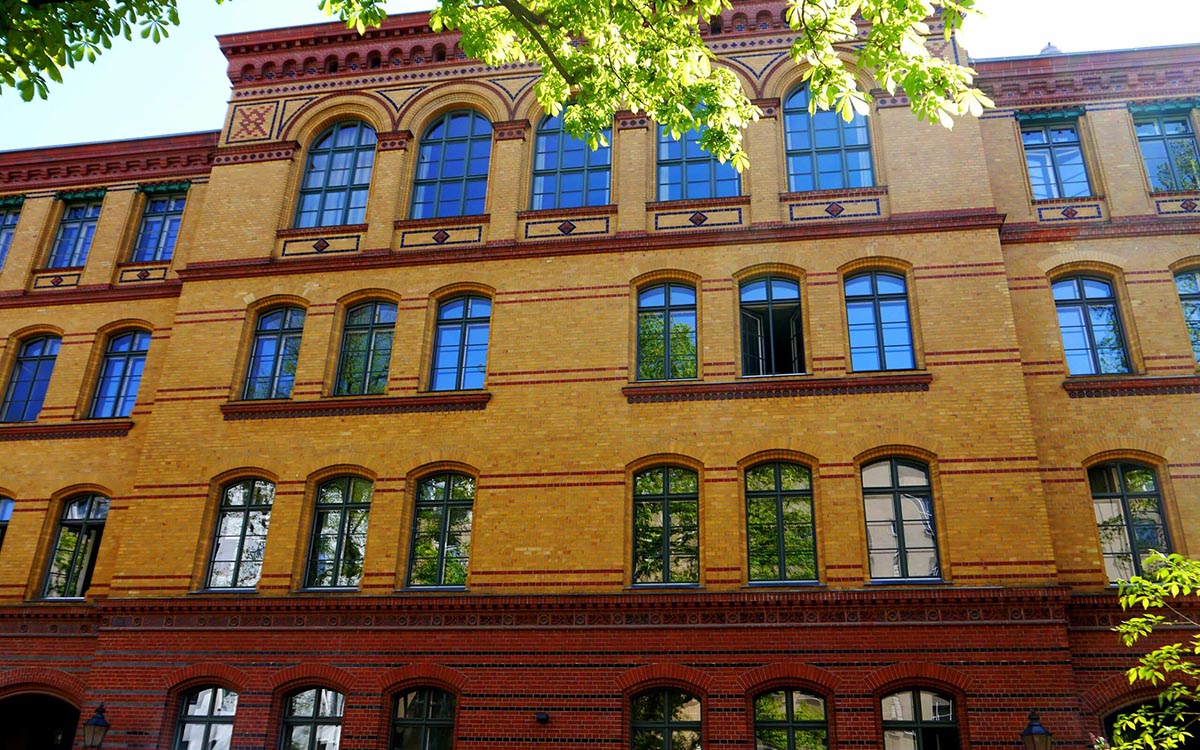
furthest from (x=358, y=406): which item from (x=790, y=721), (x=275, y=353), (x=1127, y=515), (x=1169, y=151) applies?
(x=1169, y=151)

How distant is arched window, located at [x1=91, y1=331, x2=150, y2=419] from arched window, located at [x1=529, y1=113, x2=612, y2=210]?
8708 millimetres

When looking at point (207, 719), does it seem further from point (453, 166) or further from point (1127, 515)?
point (1127, 515)

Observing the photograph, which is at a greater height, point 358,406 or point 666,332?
point 666,332

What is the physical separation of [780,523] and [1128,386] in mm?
6102

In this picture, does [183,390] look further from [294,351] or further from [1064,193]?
[1064,193]

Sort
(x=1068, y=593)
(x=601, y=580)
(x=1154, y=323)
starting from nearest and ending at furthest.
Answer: (x=1068, y=593) → (x=601, y=580) → (x=1154, y=323)

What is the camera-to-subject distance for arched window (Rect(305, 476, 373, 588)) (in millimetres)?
14586

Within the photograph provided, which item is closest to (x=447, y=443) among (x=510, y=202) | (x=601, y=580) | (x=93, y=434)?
(x=601, y=580)

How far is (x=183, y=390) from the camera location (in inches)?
639

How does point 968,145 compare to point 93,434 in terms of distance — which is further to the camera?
point 93,434

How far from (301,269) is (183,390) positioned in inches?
120

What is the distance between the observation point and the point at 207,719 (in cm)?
1395

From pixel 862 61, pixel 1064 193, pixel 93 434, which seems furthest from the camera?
pixel 93 434

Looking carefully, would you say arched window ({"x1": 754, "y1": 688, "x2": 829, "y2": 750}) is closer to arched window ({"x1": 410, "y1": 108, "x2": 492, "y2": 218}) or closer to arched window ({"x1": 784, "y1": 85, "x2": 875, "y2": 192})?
arched window ({"x1": 784, "y1": 85, "x2": 875, "y2": 192})
